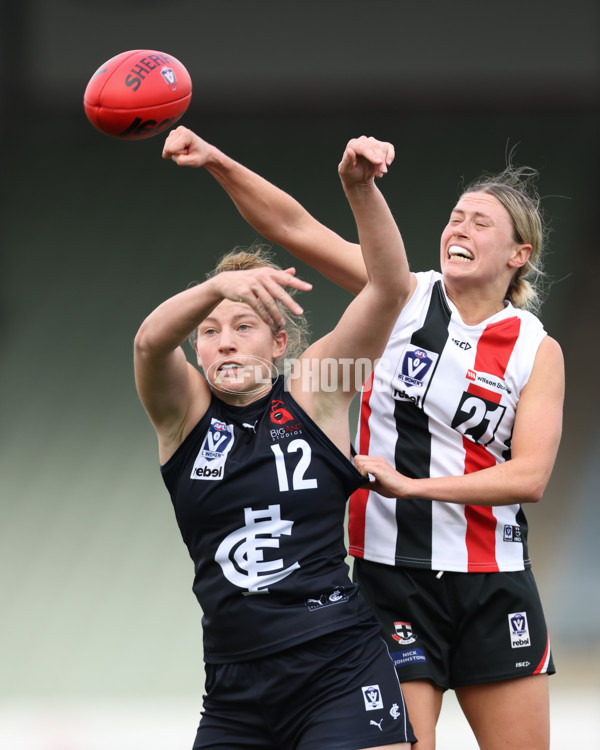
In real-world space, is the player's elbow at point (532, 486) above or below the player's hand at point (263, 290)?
below

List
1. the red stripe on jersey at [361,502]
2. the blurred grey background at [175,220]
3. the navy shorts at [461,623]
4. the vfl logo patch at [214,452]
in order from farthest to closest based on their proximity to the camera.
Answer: the blurred grey background at [175,220]
the red stripe on jersey at [361,502]
the navy shorts at [461,623]
the vfl logo patch at [214,452]

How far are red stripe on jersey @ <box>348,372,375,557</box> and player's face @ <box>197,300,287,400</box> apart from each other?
0.40 meters

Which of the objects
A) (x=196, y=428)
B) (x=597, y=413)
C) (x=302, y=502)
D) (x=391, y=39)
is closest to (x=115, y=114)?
(x=196, y=428)

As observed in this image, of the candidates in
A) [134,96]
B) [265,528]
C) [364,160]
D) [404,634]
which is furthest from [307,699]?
[134,96]

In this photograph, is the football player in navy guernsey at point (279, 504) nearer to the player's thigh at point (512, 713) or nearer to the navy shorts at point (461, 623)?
the navy shorts at point (461, 623)

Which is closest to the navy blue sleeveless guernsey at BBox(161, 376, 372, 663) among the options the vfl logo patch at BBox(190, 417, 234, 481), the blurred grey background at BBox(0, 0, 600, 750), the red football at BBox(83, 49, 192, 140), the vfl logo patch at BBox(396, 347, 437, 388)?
the vfl logo patch at BBox(190, 417, 234, 481)

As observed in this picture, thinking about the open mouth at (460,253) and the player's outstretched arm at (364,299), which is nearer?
the player's outstretched arm at (364,299)

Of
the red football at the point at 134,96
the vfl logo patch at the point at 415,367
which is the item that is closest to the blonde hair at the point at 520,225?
the vfl logo patch at the point at 415,367

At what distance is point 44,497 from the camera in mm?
6438

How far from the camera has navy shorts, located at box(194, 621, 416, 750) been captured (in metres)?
2.28

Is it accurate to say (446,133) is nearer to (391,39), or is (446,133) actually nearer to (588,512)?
(391,39)

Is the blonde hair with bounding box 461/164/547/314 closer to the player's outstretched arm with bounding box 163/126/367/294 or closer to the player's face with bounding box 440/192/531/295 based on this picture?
the player's face with bounding box 440/192/531/295

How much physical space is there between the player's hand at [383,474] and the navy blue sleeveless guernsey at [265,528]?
30 millimetres

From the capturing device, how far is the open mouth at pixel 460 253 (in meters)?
2.88
